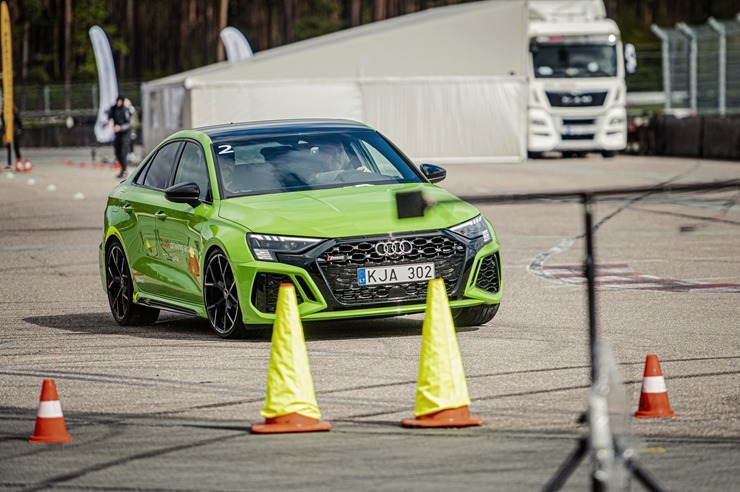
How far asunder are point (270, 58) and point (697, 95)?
1247 centimetres

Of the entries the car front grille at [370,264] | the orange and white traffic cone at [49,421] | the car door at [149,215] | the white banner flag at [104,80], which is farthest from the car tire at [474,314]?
the white banner flag at [104,80]

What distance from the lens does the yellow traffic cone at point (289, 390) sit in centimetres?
713

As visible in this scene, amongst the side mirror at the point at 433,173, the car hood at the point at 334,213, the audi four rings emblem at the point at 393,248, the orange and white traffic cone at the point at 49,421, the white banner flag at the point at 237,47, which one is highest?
the white banner flag at the point at 237,47

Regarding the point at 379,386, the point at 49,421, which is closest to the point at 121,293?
the point at 379,386

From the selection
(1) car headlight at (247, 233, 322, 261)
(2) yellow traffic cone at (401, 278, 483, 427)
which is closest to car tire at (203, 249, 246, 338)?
(1) car headlight at (247, 233, 322, 261)

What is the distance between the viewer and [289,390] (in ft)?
23.4

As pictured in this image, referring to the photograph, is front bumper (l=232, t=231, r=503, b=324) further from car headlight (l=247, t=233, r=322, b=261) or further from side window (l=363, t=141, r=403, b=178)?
side window (l=363, t=141, r=403, b=178)

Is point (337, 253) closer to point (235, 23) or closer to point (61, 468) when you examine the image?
point (61, 468)

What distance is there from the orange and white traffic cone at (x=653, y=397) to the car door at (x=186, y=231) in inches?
167

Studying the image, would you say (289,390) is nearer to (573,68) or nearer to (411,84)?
(573,68)

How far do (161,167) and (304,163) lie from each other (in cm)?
136

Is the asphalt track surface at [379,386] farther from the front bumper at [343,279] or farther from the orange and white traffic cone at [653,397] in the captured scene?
the front bumper at [343,279]

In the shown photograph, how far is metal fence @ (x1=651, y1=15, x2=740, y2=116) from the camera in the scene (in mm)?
43156

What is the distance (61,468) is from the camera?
6438mm
